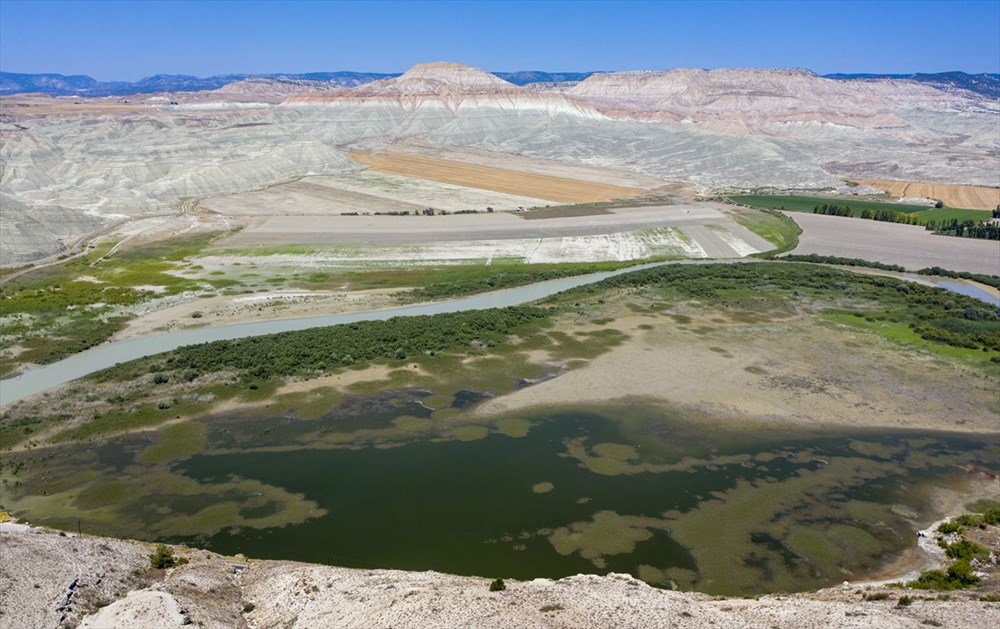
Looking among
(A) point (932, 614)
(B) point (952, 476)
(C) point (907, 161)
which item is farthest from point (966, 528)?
(C) point (907, 161)

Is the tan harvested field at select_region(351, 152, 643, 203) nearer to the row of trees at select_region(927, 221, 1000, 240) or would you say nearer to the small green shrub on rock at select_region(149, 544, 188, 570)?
the row of trees at select_region(927, 221, 1000, 240)

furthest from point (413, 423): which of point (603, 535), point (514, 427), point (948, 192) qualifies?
point (948, 192)

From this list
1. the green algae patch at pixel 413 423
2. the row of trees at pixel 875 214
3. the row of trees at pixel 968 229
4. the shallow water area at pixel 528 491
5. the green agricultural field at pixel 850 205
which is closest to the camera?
the shallow water area at pixel 528 491

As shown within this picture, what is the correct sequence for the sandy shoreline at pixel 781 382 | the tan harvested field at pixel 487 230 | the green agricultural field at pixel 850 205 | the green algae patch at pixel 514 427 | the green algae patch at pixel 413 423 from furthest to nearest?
the green agricultural field at pixel 850 205, the tan harvested field at pixel 487 230, the sandy shoreline at pixel 781 382, the green algae patch at pixel 413 423, the green algae patch at pixel 514 427

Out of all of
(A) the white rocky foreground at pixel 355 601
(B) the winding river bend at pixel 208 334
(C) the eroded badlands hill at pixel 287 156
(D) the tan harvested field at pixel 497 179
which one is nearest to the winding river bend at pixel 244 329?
(B) the winding river bend at pixel 208 334

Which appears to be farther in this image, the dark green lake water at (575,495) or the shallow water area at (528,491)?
the shallow water area at (528,491)

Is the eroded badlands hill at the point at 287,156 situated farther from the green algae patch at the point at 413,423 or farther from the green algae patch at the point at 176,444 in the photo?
A: the green algae patch at the point at 413,423

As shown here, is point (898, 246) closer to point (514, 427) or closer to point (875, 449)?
point (875, 449)
